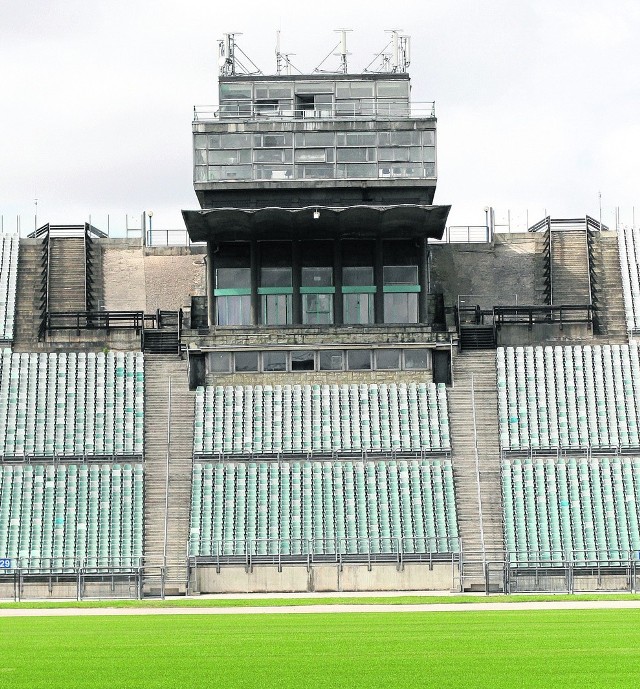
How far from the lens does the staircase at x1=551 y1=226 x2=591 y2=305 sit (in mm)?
60875

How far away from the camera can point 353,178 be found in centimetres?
5631

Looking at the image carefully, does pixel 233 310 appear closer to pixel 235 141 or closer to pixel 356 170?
pixel 235 141

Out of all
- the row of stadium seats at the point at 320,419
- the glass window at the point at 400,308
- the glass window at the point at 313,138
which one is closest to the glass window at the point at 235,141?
the glass window at the point at 313,138

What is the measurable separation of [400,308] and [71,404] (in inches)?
551

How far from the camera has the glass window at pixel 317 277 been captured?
192ft

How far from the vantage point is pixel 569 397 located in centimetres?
5428

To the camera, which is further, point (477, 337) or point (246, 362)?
point (477, 337)

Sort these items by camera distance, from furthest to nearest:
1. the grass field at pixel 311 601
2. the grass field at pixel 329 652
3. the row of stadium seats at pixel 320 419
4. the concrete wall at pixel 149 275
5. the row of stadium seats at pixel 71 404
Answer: the concrete wall at pixel 149 275
the row of stadium seats at pixel 71 404
the row of stadium seats at pixel 320 419
the grass field at pixel 311 601
the grass field at pixel 329 652

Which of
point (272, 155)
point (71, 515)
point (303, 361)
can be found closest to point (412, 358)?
point (303, 361)

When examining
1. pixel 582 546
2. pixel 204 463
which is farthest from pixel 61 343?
pixel 582 546

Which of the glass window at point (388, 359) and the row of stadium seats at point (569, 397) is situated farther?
the glass window at point (388, 359)

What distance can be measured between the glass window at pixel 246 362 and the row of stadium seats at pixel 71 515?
692 cm

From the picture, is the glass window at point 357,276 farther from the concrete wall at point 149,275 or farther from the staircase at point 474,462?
the concrete wall at point 149,275

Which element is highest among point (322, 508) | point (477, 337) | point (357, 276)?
point (357, 276)
